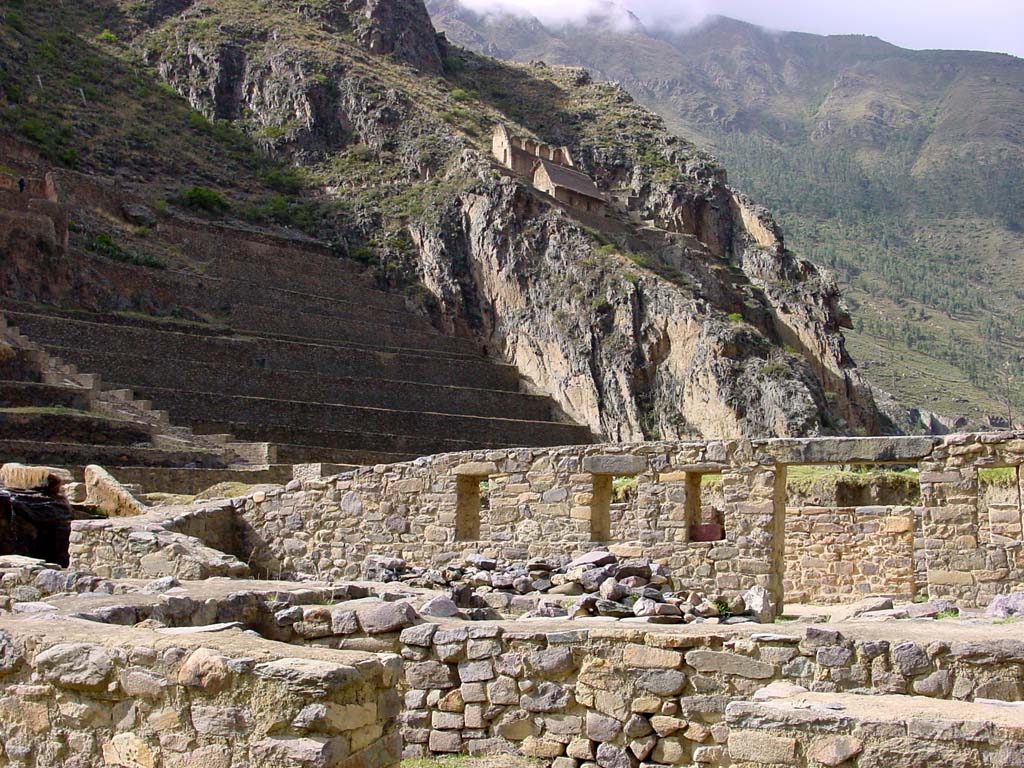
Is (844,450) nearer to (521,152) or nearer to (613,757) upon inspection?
(613,757)

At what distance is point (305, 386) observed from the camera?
123ft

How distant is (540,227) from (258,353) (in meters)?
19.8

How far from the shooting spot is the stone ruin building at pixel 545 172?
5994 cm

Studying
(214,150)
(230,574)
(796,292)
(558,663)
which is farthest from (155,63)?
(558,663)

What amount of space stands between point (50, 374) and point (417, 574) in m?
21.4

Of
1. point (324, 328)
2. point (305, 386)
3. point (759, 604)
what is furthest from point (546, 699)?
point (324, 328)

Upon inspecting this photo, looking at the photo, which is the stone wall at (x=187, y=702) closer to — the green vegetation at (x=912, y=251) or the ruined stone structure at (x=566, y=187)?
the ruined stone structure at (x=566, y=187)

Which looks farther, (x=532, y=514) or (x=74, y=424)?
(x=74, y=424)

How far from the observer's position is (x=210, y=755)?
16.3 feet

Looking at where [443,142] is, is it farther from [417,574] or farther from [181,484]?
[417,574]

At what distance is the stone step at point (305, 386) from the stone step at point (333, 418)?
1.25m

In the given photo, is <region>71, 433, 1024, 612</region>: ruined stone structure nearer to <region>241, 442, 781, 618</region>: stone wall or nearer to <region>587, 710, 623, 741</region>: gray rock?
<region>241, 442, 781, 618</region>: stone wall

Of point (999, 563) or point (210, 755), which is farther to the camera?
point (999, 563)

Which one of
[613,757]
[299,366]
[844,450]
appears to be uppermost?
[299,366]
